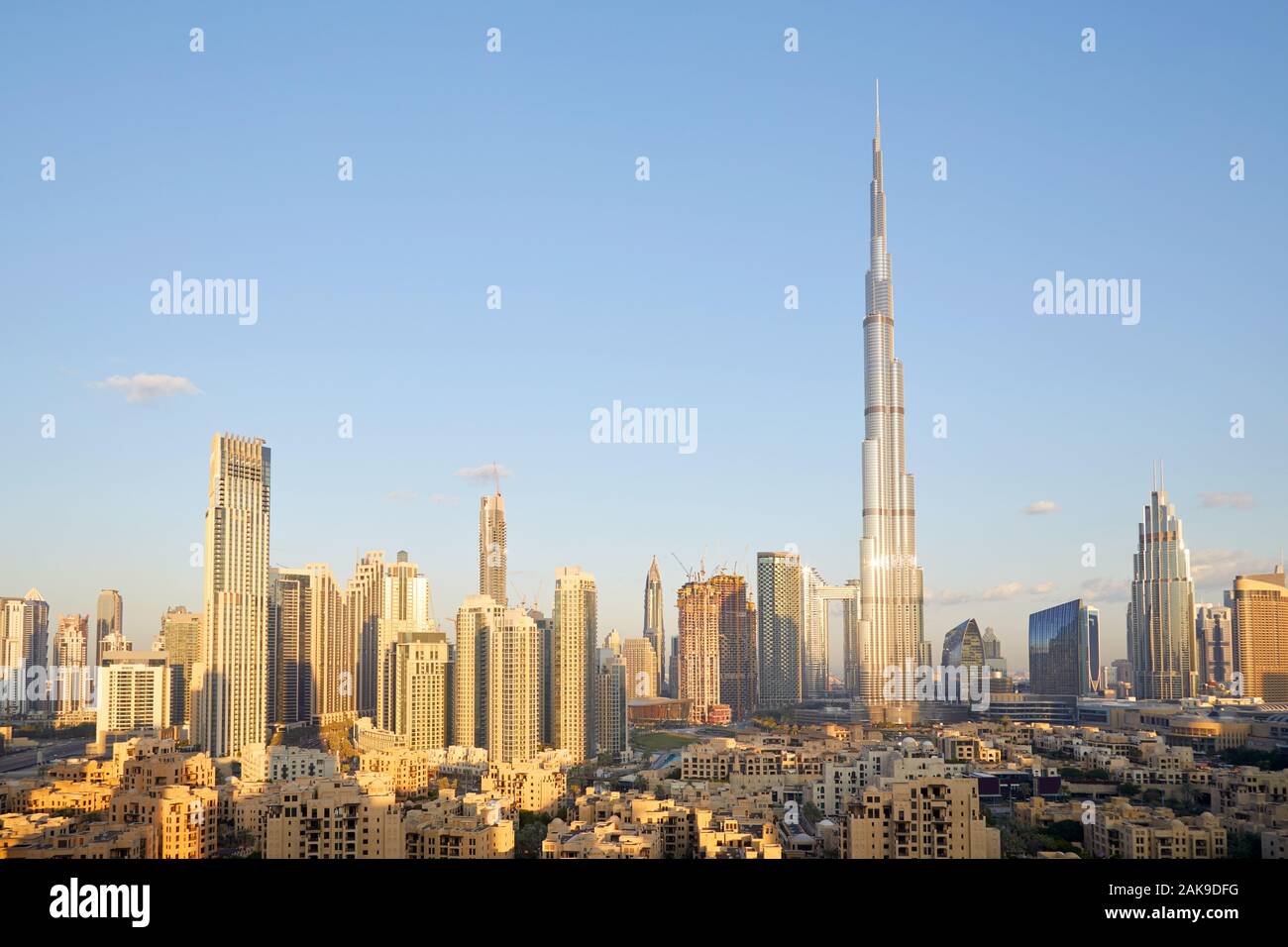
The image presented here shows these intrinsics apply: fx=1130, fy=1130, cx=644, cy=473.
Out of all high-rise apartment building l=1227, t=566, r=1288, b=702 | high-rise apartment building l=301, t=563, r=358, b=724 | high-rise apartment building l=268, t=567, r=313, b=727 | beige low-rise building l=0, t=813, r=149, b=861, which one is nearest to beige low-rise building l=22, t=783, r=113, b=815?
beige low-rise building l=0, t=813, r=149, b=861

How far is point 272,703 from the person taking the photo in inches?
813

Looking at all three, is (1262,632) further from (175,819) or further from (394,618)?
(175,819)

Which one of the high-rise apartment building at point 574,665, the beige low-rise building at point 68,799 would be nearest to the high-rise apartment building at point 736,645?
the high-rise apartment building at point 574,665

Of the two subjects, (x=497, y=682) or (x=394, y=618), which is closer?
(x=497, y=682)

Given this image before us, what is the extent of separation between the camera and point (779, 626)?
31.4 metres

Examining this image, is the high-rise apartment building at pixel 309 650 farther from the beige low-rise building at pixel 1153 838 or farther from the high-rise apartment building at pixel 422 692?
the beige low-rise building at pixel 1153 838

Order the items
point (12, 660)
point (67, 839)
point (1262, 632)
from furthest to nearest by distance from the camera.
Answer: point (1262, 632), point (12, 660), point (67, 839)

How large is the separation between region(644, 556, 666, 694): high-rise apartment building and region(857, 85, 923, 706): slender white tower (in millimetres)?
5625

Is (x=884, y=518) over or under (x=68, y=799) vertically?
over

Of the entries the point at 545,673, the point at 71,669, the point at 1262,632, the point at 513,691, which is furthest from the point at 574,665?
the point at 1262,632

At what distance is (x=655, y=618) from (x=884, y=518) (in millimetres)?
8029
